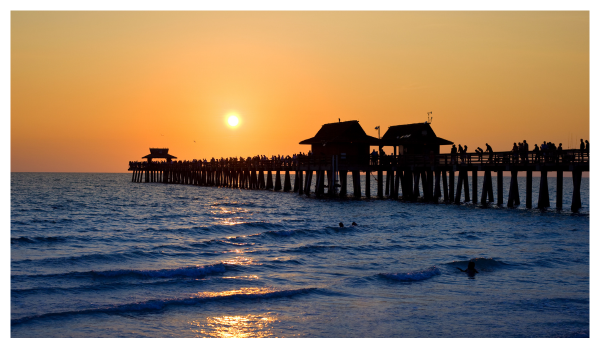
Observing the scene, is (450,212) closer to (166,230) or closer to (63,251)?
(166,230)

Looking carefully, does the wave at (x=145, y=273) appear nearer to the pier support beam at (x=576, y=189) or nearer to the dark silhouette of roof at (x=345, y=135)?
the pier support beam at (x=576, y=189)

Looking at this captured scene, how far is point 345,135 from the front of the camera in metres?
43.8

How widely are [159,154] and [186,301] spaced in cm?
8800

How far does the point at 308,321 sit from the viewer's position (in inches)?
390

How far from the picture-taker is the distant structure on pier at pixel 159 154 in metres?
95.8

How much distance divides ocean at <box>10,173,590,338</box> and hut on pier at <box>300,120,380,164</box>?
1865cm

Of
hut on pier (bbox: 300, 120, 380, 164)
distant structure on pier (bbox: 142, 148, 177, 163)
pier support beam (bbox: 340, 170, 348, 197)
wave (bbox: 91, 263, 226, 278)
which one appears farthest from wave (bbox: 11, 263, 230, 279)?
distant structure on pier (bbox: 142, 148, 177, 163)

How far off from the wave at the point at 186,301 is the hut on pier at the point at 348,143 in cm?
3156

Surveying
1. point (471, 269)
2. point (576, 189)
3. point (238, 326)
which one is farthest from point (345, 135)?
point (238, 326)

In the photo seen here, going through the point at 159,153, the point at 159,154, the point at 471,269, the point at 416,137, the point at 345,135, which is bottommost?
the point at 471,269

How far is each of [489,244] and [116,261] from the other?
12.6 metres

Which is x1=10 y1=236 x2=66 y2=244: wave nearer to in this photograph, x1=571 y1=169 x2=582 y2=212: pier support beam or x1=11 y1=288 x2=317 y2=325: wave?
x1=11 y1=288 x2=317 y2=325: wave

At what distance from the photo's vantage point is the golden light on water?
30.3 feet

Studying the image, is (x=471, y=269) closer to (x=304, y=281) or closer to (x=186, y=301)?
(x=304, y=281)
